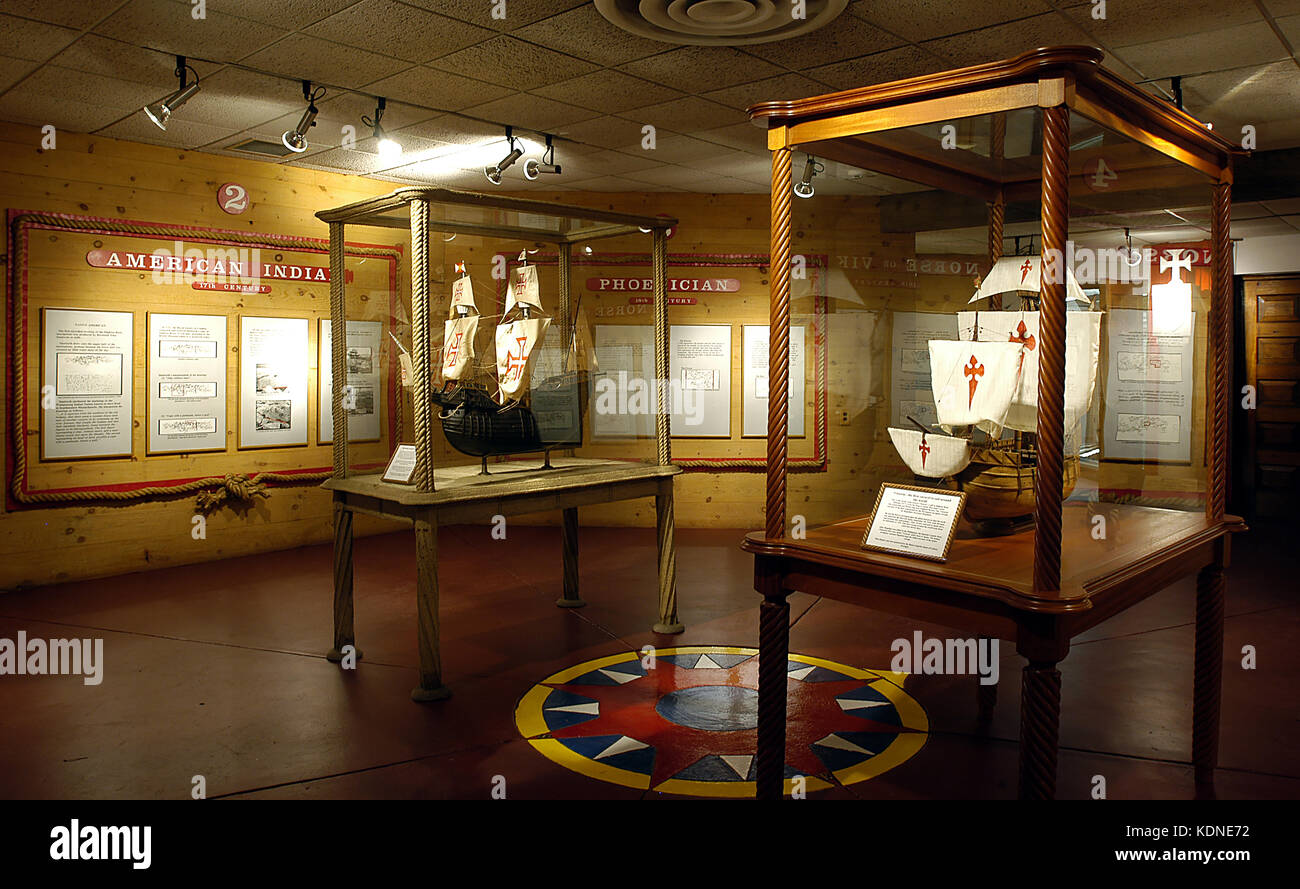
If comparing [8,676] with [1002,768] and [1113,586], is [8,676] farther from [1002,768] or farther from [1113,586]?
[1113,586]

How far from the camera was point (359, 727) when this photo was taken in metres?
3.65

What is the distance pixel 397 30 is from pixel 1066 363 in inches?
133

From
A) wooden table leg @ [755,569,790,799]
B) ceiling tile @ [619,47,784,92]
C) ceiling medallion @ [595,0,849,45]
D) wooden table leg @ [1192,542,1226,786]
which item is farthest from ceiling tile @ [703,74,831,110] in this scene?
wooden table leg @ [755,569,790,799]

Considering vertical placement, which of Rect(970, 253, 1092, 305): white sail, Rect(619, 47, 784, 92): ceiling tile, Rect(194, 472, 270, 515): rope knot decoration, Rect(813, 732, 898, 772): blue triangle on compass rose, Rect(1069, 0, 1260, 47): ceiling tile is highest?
Rect(619, 47, 784, 92): ceiling tile

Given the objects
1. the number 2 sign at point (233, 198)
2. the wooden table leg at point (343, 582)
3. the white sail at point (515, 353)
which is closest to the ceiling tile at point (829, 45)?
the white sail at point (515, 353)

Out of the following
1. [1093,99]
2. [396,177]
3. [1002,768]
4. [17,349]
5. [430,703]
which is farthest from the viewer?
[396,177]

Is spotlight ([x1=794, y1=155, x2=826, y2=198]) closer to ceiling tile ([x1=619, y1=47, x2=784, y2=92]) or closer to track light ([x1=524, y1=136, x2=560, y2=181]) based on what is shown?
ceiling tile ([x1=619, y1=47, x2=784, y2=92])

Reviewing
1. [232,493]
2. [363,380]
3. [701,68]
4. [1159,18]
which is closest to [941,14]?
[1159,18]

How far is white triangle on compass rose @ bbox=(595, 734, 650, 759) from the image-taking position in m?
3.36

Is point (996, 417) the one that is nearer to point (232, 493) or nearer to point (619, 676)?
point (619, 676)

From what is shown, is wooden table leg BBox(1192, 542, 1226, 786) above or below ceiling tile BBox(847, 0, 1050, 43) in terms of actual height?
below

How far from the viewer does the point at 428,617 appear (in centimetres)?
401
